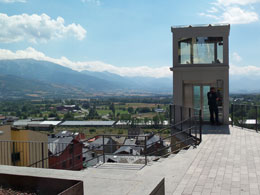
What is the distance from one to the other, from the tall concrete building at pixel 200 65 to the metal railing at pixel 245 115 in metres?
0.37

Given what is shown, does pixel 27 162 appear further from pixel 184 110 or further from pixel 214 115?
pixel 214 115

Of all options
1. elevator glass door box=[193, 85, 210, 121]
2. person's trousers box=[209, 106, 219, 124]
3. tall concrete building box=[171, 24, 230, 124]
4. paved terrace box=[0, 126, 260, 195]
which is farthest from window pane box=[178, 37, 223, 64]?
paved terrace box=[0, 126, 260, 195]

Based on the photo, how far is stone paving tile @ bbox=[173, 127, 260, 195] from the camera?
6.21 meters

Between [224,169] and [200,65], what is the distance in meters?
9.22

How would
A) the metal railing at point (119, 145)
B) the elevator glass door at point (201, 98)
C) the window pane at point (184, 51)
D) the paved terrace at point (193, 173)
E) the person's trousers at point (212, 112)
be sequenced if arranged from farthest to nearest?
the elevator glass door at point (201, 98)
the window pane at point (184, 51)
the person's trousers at point (212, 112)
the metal railing at point (119, 145)
the paved terrace at point (193, 173)

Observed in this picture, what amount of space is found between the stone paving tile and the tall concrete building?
455 centimetres

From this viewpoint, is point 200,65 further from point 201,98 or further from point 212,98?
point 212,98

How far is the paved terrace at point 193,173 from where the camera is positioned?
4695 mm

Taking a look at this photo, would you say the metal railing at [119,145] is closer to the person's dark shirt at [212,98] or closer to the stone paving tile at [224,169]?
the person's dark shirt at [212,98]

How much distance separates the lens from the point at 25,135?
17.4 metres

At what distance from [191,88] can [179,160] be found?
834cm

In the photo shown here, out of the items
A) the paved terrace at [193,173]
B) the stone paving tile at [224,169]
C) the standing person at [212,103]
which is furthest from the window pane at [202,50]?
the paved terrace at [193,173]

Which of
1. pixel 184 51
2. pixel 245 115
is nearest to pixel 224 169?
pixel 245 115

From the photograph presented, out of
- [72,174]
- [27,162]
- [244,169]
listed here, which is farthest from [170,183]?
[27,162]
